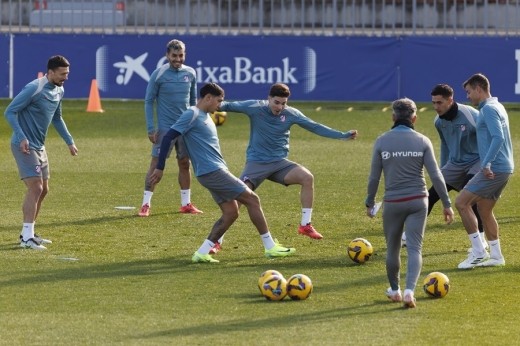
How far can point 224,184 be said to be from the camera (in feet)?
45.9

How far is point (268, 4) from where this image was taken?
109 feet

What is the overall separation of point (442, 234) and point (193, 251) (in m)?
3.30

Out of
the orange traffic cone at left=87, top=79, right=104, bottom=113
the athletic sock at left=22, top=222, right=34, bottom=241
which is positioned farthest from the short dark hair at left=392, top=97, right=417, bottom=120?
the orange traffic cone at left=87, top=79, right=104, bottom=113

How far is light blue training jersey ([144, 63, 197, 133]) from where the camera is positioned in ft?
58.2

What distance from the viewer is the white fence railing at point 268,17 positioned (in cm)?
3266

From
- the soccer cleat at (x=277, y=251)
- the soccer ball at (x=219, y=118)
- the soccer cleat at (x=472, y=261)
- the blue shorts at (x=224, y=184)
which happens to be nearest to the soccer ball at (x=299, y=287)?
the blue shorts at (x=224, y=184)

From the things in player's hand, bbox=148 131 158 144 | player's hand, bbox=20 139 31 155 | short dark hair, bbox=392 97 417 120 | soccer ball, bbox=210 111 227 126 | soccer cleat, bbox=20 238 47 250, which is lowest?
soccer cleat, bbox=20 238 47 250

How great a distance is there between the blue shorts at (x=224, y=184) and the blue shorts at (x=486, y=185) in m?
2.44

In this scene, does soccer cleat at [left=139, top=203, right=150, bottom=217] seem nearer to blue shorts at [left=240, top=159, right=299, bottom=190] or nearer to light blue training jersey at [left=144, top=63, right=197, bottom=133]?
light blue training jersey at [left=144, top=63, right=197, bottom=133]

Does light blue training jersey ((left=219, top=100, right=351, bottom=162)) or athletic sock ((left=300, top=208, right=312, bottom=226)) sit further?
athletic sock ((left=300, top=208, right=312, bottom=226))

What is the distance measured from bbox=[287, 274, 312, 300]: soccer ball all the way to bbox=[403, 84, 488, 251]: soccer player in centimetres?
258

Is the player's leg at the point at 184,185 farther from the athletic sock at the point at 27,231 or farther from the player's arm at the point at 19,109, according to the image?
the player's arm at the point at 19,109

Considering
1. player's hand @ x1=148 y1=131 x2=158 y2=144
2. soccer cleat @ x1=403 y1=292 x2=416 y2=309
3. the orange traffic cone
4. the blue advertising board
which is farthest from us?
the blue advertising board

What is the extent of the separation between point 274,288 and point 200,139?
2344mm
